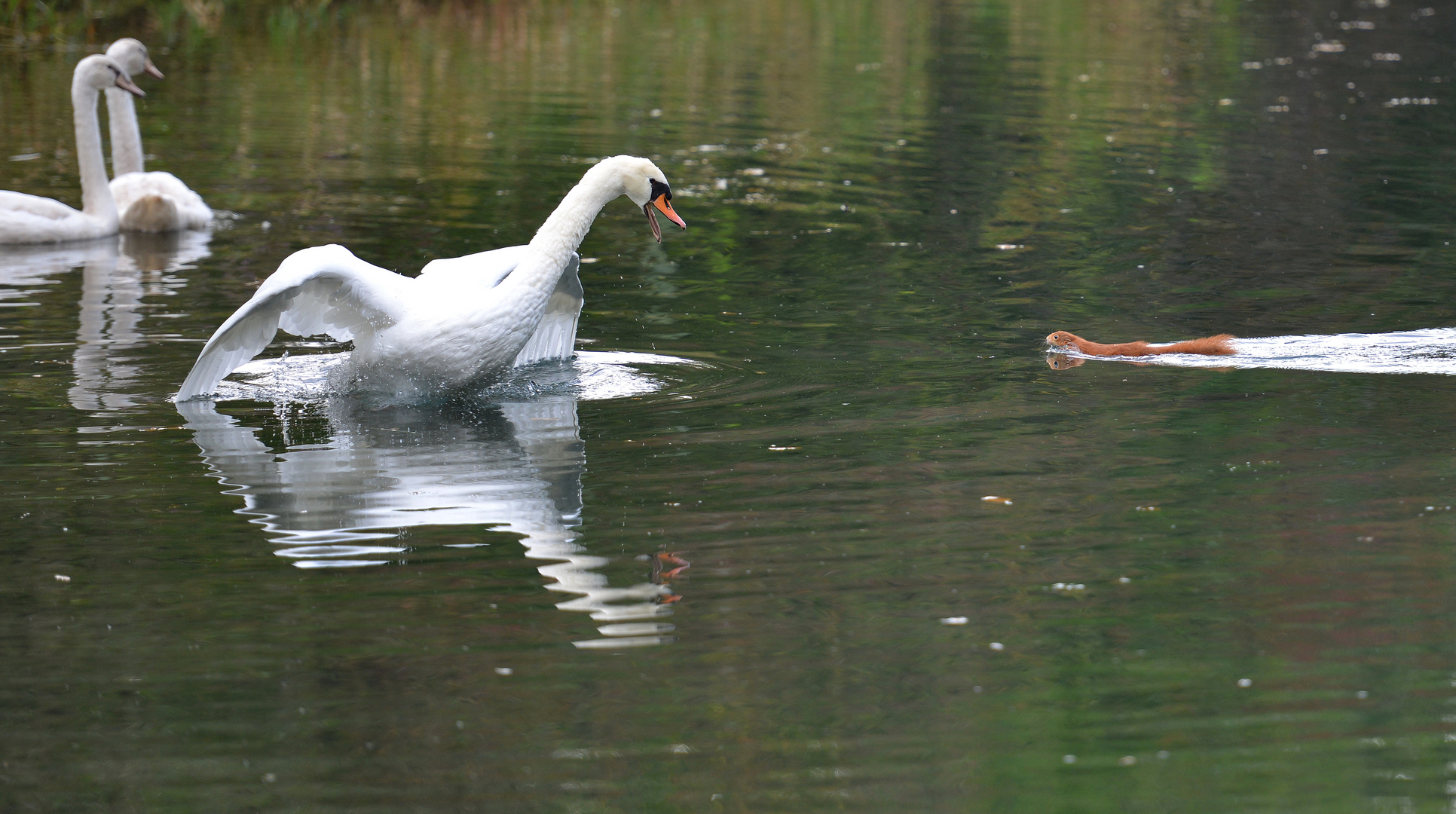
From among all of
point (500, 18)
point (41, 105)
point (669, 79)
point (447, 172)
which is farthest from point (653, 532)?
point (500, 18)

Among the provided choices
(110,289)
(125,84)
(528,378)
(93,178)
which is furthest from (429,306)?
(125,84)

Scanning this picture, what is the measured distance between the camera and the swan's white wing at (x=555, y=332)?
9664 mm

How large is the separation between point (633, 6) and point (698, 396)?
2806cm

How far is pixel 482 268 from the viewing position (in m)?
8.50

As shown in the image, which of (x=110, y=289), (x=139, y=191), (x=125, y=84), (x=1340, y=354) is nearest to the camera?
(x=1340, y=354)

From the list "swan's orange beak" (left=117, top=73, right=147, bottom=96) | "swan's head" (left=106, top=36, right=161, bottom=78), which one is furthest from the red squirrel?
"swan's head" (left=106, top=36, right=161, bottom=78)

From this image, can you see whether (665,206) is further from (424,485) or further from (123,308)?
(123,308)

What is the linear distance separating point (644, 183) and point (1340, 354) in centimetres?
383

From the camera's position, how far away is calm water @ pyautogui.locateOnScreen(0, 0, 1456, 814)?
15.2 feet

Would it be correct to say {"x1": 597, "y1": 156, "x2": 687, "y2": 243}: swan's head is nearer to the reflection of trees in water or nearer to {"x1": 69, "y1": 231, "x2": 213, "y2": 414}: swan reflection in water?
the reflection of trees in water

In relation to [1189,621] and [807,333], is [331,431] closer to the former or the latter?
[807,333]

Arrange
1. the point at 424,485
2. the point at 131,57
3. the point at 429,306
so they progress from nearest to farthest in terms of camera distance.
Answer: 1. the point at 424,485
2. the point at 429,306
3. the point at 131,57

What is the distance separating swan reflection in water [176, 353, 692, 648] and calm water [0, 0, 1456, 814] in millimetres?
32

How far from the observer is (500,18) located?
32250 mm
